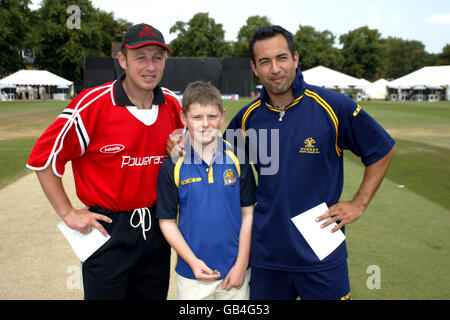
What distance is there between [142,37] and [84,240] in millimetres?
1464

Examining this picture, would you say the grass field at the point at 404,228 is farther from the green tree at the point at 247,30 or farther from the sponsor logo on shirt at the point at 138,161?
the green tree at the point at 247,30

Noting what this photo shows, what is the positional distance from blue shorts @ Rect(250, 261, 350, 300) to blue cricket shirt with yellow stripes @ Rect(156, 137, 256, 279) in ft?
0.91

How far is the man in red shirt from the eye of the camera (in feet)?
8.59

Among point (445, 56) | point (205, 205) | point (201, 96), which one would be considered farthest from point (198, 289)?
point (445, 56)

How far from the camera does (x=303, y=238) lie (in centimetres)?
266

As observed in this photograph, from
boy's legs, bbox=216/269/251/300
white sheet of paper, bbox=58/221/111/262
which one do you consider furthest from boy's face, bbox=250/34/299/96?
white sheet of paper, bbox=58/221/111/262

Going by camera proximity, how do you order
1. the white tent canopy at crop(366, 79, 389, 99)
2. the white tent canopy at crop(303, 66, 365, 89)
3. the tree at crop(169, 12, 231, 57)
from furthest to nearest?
1. the tree at crop(169, 12, 231, 57)
2. the white tent canopy at crop(366, 79, 389, 99)
3. the white tent canopy at crop(303, 66, 365, 89)

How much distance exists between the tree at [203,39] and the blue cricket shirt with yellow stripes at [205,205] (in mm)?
70133

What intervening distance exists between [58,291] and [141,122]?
7.30ft

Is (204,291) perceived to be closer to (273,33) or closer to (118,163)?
(118,163)

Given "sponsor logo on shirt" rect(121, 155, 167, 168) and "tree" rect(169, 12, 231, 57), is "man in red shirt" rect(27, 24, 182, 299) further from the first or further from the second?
"tree" rect(169, 12, 231, 57)

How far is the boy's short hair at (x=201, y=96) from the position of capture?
2.54m

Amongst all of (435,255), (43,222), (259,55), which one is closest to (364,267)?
(435,255)

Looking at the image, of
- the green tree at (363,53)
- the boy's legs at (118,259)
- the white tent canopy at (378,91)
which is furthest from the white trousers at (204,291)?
the green tree at (363,53)
